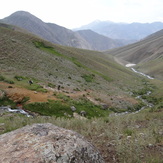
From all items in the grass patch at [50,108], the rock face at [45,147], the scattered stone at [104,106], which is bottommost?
the scattered stone at [104,106]

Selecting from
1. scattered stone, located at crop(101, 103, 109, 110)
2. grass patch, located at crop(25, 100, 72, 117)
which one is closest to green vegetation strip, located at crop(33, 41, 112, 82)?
scattered stone, located at crop(101, 103, 109, 110)

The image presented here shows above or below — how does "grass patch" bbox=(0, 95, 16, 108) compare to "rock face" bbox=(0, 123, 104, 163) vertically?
below

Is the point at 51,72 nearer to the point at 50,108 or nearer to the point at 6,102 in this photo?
the point at 6,102

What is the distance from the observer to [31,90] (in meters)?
24.2

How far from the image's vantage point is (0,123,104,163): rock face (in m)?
4.15

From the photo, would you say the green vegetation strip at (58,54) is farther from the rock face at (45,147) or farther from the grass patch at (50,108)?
the rock face at (45,147)

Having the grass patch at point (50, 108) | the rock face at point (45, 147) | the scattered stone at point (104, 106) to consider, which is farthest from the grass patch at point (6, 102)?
the rock face at point (45, 147)

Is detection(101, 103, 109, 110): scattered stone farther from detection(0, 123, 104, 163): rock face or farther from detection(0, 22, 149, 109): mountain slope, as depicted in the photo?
detection(0, 123, 104, 163): rock face

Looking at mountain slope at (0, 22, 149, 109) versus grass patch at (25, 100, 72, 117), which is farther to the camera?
mountain slope at (0, 22, 149, 109)

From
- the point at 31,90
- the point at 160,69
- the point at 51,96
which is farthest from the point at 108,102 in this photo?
the point at 160,69

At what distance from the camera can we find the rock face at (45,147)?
4.15 metres

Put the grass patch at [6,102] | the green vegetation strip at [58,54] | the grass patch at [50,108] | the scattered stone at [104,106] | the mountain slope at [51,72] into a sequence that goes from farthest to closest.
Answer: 1. the green vegetation strip at [58,54]
2. the mountain slope at [51,72]
3. the scattered stone at [104,106]
4. the grass patch at [6,102]
5. the grass patch at [50,108]

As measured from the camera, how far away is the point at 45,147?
14.5ft

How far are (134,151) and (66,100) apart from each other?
18269mm
